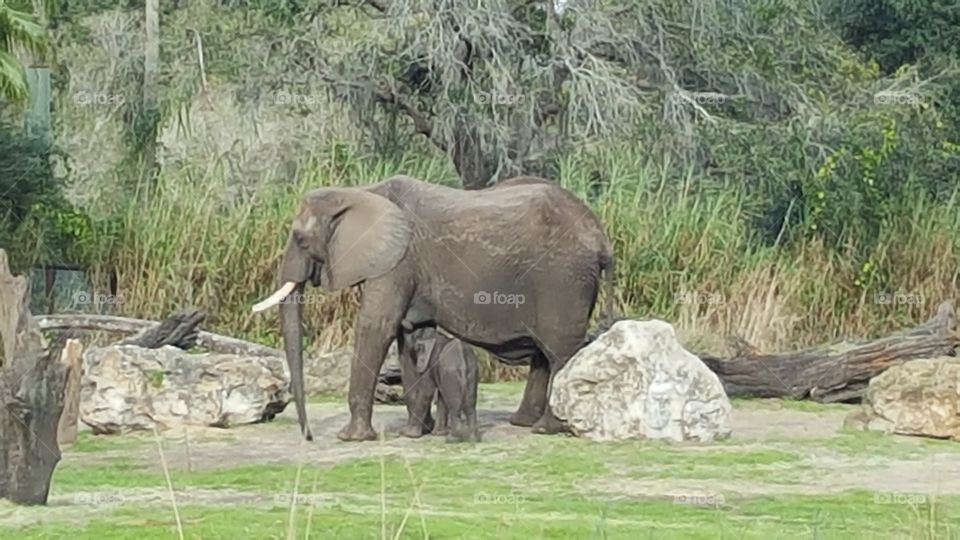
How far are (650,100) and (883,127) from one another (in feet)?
8.66

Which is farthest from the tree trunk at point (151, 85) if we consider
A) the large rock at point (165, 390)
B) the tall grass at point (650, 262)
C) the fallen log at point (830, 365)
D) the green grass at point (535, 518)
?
the green grass at point (535, 518)

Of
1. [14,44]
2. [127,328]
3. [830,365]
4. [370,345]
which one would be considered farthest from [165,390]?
[14,44]

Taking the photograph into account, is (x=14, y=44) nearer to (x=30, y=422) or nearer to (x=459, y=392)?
(x=459, y=392)

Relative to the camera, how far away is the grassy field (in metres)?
9.26

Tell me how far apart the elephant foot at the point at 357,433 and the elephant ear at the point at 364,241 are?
1.03 m

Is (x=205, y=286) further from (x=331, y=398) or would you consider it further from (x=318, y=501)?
(x=318, y=501)

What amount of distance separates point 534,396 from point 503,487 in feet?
12.8

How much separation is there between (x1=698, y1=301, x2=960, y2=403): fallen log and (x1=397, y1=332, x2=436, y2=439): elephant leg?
4.10 meters

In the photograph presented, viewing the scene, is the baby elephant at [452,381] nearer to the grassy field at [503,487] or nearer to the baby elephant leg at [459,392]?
the baby elephant leg at [459,392]

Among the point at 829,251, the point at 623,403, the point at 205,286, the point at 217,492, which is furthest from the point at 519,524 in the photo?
the point at 829,251

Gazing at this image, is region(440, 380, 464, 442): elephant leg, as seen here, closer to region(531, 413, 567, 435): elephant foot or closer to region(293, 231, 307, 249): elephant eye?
region(531, 413, 567, 435): elephant foot

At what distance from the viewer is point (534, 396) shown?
15.4 m

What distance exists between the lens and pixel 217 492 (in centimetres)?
1108

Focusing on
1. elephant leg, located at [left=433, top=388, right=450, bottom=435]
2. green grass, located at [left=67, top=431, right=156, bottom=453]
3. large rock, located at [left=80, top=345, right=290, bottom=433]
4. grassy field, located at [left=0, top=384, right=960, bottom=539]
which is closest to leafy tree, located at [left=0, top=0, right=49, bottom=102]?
large rock, located at [left=80, top=345, right=290, bottom=433]
